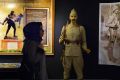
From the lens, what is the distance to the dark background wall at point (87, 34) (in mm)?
8875

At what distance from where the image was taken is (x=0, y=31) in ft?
28.9

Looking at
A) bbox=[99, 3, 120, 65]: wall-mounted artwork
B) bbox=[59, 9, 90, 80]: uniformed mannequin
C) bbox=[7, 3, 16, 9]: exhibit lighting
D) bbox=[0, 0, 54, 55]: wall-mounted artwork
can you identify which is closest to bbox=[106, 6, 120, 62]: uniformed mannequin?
bbox=[99, 3, 120, 65]: wall-mounted artwork

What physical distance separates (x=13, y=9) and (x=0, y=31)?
2.20 feet

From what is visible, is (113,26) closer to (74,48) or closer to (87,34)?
(87,34)

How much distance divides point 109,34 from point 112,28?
174 mm

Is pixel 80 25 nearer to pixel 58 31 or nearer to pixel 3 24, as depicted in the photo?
pixel 58 31

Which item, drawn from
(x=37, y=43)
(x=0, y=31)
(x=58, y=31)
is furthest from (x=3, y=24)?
(x=37, y=43)

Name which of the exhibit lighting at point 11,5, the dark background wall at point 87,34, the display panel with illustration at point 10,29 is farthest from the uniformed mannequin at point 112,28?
the exhibit lighting at point 11,5

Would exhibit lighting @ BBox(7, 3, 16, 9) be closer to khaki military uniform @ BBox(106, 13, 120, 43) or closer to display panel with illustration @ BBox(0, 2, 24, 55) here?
display panel with illustration @ BBox(0, 2, 24, 55)

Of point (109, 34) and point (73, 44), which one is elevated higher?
point (109, 34)

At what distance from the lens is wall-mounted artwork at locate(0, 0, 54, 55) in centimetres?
879

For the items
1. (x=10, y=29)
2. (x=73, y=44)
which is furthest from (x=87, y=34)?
(x=10, y=29)

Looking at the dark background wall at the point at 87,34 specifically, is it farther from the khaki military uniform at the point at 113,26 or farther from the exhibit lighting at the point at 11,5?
the exhibit lighting at the point at 11,5

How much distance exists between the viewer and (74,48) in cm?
812
